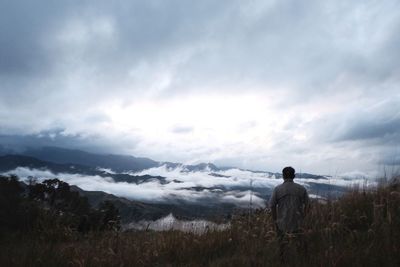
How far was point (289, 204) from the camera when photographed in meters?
8.13

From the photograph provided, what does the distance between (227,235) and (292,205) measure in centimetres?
163

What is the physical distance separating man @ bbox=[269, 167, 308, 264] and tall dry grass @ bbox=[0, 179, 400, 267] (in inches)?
6.9

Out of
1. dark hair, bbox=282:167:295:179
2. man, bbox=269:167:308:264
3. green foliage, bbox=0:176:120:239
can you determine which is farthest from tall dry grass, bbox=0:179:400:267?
green foliage, bbox=0:176:120:239

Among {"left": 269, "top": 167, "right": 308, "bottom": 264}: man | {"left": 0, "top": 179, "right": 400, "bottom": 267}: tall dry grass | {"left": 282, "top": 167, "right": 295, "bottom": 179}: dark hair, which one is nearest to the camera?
{"left": 0, "top": 179, "right": 400, "bottom": 267}: tall dry grass

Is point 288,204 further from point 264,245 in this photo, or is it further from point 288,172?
point 264,245

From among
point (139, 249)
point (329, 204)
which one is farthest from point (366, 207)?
point (139, 249)

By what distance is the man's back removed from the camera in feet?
26.1

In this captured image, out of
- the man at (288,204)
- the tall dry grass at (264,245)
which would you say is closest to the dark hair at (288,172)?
the man at (288,204)

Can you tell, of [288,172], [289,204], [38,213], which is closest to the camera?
[289,204]

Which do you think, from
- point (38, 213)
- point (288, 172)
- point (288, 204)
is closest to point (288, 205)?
point (288, 204)

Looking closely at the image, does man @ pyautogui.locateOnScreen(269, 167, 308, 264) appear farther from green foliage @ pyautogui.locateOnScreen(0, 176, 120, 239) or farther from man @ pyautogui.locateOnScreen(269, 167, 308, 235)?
green foliage @ pyautogui.locateOnScreen(0, 176, 120, 239)

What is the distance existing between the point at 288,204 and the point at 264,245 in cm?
93

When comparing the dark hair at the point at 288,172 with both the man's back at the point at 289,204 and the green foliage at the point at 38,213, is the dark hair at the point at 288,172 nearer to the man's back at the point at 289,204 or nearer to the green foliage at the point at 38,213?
the man's back at the point at 289,204

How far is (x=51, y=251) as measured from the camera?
809cm
